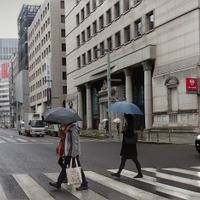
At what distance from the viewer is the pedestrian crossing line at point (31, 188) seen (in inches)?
315

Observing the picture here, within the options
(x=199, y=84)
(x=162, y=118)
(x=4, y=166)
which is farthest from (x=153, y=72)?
(x=4, y=166)

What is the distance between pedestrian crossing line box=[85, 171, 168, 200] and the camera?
788 cm

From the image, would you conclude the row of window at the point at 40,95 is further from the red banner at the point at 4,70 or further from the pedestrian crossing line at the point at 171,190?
the red banner at the point at 4,70

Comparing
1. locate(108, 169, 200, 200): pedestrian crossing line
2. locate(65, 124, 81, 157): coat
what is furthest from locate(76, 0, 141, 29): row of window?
locate(65, 124, 81, 157): coat

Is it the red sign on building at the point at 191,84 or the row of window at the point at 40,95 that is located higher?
the row of window at the point at 40,95

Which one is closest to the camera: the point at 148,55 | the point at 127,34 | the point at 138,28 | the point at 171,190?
the point at 171,190

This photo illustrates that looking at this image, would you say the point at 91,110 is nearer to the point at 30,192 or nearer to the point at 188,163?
the point at 188,163

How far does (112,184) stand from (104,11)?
135 ft

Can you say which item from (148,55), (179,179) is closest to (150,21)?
(148,55)

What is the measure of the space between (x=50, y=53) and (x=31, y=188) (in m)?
74.3

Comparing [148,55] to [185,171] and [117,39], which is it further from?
[185,171]

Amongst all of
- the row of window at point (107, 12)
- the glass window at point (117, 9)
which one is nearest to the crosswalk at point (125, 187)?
the row of window at point (107, 12)

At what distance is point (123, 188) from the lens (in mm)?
8867

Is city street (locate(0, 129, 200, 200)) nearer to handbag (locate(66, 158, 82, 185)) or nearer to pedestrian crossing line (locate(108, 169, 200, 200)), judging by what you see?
pedestrian crossing line (locate(108, 169, 200, 200))
